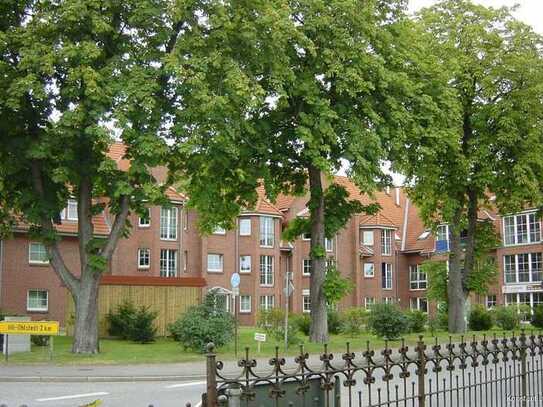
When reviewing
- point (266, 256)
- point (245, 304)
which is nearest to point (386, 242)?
point (266, 256)

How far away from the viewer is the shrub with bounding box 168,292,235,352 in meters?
25.3

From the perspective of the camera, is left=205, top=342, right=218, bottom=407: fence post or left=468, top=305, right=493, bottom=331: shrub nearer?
left=205, top=342, right=218, bottom=407: fence post

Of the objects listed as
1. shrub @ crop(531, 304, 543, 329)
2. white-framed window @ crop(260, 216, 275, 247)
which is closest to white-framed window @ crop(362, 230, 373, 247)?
white-framed window @ crop(260, 216, 275, 247)

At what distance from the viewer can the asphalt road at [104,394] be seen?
1470 cm

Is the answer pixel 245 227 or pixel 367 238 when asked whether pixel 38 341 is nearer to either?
pixel 245 227

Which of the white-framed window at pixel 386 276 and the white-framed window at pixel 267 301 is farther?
the white-framed window at pixel 386 276

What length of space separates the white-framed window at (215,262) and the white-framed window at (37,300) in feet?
45.9

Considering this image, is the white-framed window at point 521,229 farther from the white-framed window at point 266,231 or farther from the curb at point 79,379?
the curb at point 79,379

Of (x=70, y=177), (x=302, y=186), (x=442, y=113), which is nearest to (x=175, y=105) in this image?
(x=70, y=177)

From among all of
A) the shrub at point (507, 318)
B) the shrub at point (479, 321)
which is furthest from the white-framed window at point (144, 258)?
the shrub at point (507, 318)

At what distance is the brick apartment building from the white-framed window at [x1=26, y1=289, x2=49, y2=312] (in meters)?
0.06

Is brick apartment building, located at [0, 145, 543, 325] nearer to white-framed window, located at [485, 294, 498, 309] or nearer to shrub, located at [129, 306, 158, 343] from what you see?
white-framed window, located at [485, 294, 498, 309]

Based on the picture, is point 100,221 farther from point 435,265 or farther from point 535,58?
point 535,58

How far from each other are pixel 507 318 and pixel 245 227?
70.0 ft
